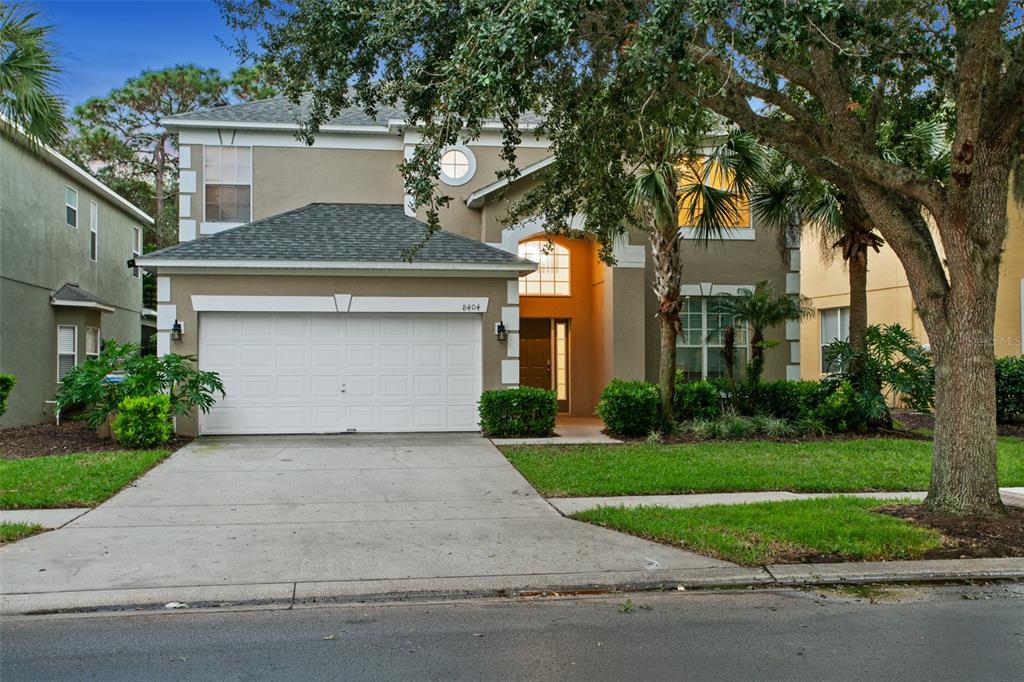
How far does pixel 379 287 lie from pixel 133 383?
4549 millimetres

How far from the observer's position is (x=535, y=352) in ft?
61.5

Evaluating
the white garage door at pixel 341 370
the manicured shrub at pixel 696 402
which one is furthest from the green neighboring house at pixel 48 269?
the manicured shrub at pixel 696 402

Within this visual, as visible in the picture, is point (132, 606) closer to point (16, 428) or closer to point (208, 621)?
point (208, 621)

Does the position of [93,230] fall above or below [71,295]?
above

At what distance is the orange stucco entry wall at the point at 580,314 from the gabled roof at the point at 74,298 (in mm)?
10893

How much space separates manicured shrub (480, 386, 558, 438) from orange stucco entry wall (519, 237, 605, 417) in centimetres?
376

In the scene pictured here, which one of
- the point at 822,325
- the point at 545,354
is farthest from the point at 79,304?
the point at 822,325

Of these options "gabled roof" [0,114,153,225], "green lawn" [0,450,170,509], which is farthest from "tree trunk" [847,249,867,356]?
"gabled roof" [0,114,153,225]

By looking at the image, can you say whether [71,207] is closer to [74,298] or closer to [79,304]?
[74,298]

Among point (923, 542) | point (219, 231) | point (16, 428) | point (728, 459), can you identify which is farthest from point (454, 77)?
point (16, 428)

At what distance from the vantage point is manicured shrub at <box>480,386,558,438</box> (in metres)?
14.4

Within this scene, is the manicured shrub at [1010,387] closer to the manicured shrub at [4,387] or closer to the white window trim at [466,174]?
the white window trim at [466,174]

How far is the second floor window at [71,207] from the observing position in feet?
65.6

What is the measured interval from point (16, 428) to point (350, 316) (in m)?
7.88
